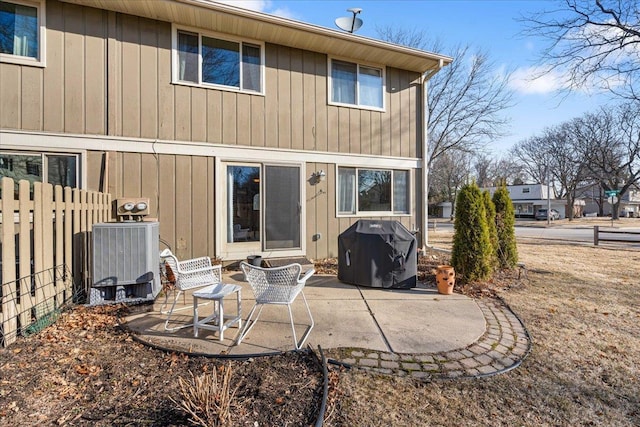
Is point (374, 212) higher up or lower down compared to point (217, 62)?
lower down

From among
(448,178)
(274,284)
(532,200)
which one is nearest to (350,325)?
(274,284)

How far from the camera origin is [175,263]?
345cm

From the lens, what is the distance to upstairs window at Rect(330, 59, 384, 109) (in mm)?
7527

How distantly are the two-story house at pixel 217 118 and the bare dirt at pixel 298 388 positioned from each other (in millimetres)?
3206

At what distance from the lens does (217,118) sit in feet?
21.0

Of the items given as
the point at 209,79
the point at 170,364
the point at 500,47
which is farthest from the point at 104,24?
the point at 500,47

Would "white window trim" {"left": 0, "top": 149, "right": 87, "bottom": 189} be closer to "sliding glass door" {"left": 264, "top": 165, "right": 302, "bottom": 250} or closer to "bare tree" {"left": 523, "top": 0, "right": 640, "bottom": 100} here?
"sliding glass door" {"left": 264, "top": 165, "right": 302, "bottom": 250}

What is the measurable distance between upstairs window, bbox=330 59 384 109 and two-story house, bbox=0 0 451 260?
0.11ft

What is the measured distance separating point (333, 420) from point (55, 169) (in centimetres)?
612

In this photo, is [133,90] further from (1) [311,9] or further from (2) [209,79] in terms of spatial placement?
(1) [311,9]

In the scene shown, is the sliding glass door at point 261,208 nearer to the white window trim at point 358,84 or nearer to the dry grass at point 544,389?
the white window trim at point 358,84

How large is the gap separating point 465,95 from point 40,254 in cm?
2129

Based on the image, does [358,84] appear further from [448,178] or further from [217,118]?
[448,178]

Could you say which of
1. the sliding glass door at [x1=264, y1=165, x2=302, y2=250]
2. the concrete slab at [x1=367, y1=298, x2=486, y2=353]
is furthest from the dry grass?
the sliding glass door at [x1=264, y1=165, x2=302, y2=250]
